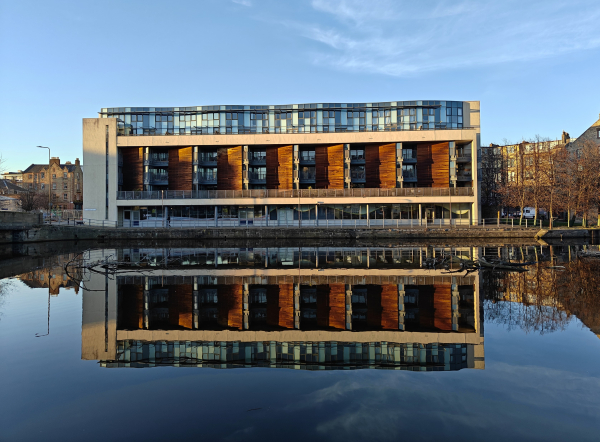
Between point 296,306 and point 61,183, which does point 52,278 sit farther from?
point 61,183

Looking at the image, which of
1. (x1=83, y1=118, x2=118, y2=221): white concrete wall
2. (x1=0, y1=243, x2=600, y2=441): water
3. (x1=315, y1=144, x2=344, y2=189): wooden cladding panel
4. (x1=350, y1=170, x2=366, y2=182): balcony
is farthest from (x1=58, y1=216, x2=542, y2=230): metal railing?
(x1=0, y1=243, x2=600, y2=441): water

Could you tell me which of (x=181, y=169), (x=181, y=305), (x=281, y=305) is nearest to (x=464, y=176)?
(x=181, y=169)

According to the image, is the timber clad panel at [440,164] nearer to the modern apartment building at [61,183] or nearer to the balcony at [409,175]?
the balcony at [409,175]

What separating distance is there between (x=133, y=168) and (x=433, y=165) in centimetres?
4235

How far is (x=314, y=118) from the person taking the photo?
57281mm

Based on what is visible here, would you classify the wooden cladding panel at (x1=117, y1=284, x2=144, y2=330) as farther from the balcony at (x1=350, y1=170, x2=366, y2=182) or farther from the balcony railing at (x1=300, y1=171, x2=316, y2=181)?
the balcony at (x1=350, y1=170, x2=366, y2=182)

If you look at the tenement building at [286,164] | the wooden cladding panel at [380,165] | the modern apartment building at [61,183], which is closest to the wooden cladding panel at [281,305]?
the tenement building at [286,164]

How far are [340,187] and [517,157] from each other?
36.3 m

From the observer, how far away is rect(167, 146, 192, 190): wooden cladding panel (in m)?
55.7

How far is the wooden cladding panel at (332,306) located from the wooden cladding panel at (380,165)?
4124 centimetres

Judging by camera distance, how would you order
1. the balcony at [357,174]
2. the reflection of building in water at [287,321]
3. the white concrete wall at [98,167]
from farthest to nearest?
the balcony at [357,174] → the white concrete wall at [98,167] → the reflection of building in water at [287,321]

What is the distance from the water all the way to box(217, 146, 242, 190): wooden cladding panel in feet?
134

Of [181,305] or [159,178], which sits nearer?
[181,305]

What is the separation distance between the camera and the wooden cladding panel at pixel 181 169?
55656 millimetres
